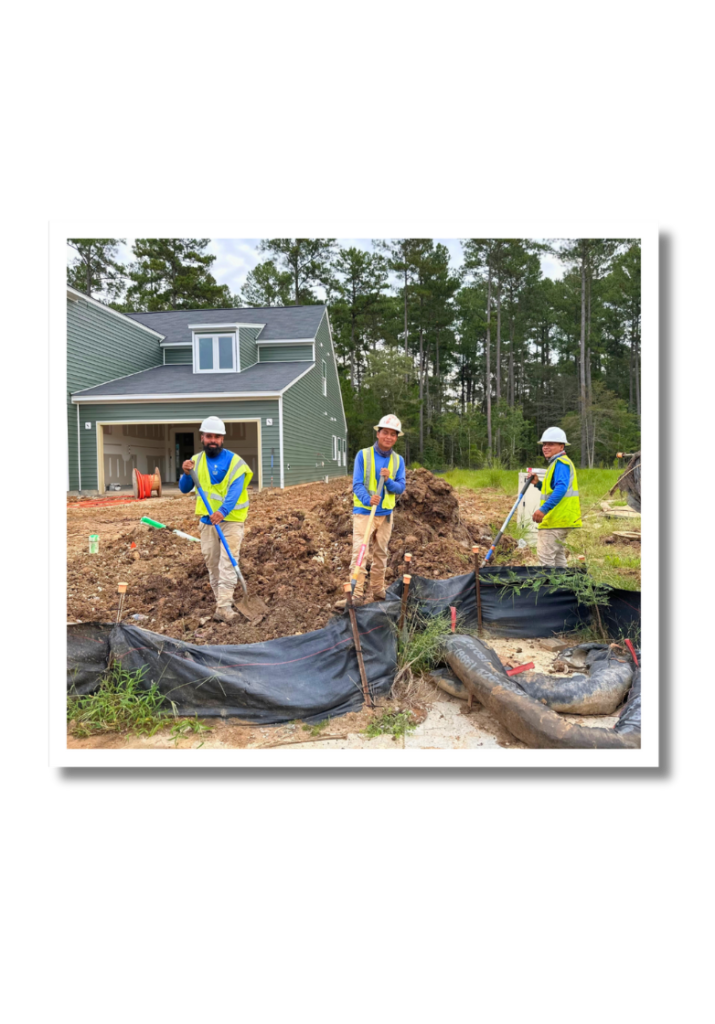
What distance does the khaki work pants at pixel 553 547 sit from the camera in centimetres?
527

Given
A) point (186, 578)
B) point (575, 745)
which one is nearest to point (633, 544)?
point (575, 745)

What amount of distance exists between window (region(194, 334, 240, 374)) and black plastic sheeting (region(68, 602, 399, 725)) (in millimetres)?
2656

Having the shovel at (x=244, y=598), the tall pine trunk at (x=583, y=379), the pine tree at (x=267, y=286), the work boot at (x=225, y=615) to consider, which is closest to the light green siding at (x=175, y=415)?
the shovel at (x=244, y=598)

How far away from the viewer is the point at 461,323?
4.16 meters

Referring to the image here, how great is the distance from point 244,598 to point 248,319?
2.43 meters

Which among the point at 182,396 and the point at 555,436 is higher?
the point at 182,396

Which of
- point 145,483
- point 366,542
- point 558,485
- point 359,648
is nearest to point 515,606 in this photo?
point 558,485

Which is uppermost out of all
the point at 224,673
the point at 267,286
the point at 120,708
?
the point at 267,286

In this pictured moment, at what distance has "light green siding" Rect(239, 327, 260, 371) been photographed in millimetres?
5509

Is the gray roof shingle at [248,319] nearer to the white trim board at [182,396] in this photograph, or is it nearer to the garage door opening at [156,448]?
the white trim board at [182,396]

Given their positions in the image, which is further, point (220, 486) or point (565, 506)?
point (565, 506)

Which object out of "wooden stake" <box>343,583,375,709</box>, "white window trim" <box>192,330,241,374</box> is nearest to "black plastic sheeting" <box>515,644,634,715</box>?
"wooden stake" <box>343,583,375,709</box>

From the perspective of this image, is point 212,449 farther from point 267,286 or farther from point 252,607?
point 252,607

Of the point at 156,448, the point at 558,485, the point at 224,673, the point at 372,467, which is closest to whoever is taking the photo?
the point at 224,673
